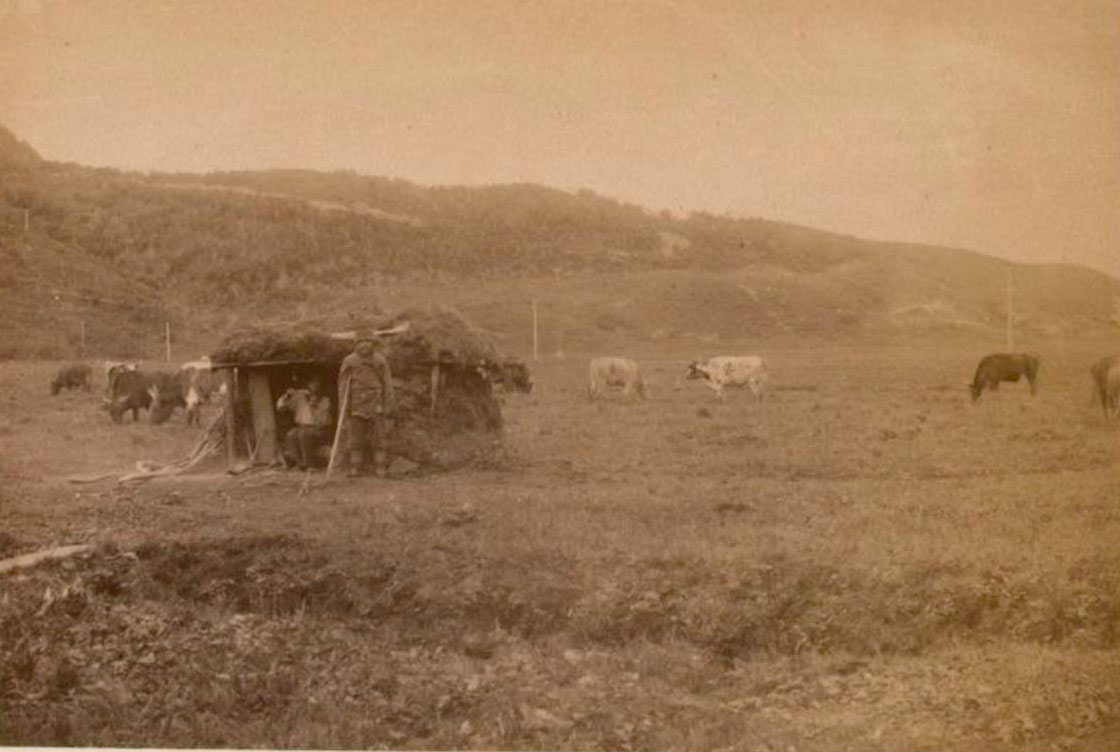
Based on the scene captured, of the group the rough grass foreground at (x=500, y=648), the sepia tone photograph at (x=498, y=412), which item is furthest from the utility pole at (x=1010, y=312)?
the rough grass foreground at (x=500, y=648)

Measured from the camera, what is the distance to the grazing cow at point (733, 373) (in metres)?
13.4

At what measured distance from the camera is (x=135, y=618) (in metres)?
5.78

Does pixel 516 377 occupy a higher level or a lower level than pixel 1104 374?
lower

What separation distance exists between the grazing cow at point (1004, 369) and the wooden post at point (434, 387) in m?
4.40

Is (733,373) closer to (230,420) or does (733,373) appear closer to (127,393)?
(230,420)

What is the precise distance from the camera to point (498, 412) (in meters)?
9.21

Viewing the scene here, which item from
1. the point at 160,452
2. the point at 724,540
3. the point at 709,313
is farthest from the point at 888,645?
the point at 709,313

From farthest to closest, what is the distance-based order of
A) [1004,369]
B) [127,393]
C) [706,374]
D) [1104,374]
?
[706,374] → [127,393] → [1004,369] → [1104,374]

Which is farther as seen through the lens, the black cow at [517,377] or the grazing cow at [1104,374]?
the black cow at [517,377]

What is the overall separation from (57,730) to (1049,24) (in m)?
6.71

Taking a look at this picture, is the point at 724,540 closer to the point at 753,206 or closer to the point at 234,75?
the point at 753,206

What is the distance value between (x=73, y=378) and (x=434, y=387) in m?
3.01

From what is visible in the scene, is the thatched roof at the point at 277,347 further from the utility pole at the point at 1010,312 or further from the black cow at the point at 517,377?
the utility pole at the point at 1010,312

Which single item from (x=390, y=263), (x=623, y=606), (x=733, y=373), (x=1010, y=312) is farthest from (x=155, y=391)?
(x=1010, y=312)
